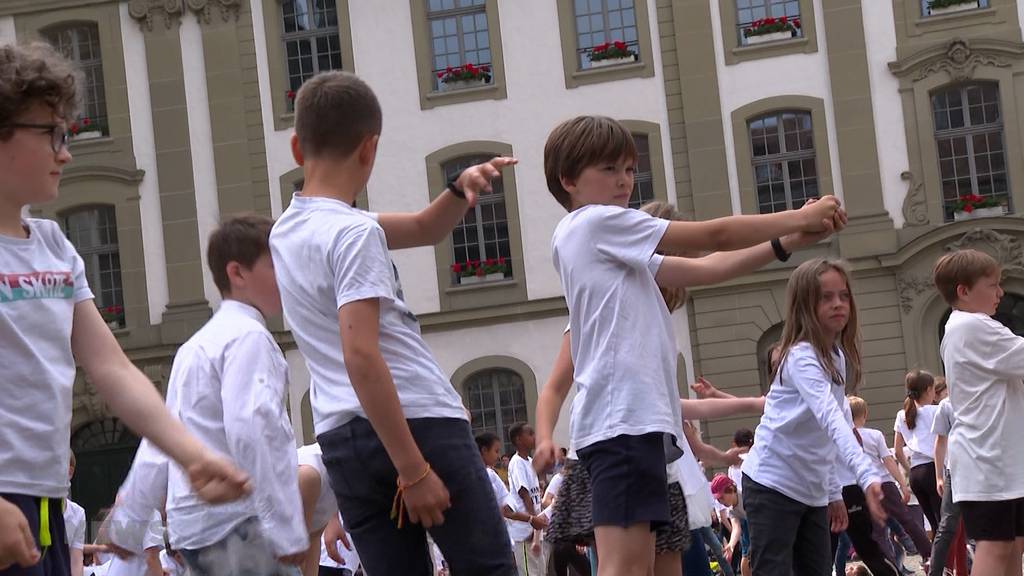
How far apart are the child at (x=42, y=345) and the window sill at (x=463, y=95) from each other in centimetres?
2783

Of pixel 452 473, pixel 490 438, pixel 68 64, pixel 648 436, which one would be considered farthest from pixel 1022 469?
pixel 490 438

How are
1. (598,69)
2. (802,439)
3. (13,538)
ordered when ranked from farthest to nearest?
(598,69) → (802,439) → (13,538)

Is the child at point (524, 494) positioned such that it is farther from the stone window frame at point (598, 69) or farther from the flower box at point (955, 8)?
the flower box at point (955, 8)

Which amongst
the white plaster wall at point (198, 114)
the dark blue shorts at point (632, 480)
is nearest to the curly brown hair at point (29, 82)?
the dark blue shorts at point (632, 480)

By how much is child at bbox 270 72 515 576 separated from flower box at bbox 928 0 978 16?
26.1 m

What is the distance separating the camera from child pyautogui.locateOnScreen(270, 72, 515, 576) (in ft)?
14.9

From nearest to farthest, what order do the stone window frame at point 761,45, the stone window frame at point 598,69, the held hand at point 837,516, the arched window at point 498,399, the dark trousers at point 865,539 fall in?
the held hand at point 837,516 < the dark trousers at point 865,539 < the stone window frame at point 761,45 < the stone window frame at point 598,69 < the arched window at point 498,399

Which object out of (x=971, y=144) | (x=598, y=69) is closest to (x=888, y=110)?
(x=971, y=144)

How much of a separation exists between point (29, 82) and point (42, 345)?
60cm

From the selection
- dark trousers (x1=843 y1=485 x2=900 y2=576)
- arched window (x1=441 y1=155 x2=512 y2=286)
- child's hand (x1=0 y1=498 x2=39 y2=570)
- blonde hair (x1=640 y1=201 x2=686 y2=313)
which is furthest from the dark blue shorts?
arched window (x1=441 y1=155 x2=512 y2=286)

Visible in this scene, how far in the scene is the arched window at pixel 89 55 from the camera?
33062 millimetres

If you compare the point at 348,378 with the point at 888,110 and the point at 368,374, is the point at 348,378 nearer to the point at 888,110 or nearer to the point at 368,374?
the point at 368,374

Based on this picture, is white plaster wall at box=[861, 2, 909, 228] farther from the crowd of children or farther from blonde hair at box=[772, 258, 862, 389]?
the crowd of children

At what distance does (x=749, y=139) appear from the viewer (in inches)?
1212
